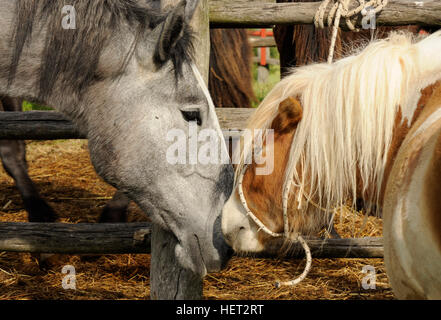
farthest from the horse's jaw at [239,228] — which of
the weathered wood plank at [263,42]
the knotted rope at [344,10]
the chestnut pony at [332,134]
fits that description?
the weathered wood plank at [263,42]

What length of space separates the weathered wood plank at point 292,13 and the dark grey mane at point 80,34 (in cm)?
67

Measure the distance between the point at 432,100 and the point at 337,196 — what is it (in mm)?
399

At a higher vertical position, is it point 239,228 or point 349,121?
point 349,121

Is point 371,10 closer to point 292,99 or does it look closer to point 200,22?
point 200,22

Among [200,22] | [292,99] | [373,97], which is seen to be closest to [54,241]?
[200,22]

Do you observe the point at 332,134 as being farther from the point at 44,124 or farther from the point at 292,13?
the point at 44,124

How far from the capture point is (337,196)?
156 cm

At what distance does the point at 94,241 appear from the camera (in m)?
2.59

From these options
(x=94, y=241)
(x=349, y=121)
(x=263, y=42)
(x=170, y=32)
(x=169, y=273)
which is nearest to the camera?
(x=349, y=121)

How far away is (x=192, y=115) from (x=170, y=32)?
1.12 feet

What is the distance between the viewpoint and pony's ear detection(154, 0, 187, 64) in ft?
5.89

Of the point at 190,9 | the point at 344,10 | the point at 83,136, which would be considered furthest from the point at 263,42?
the point at 190,9

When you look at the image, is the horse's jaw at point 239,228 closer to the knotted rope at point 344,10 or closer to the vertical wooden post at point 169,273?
the vertical wooden post at point 169,273

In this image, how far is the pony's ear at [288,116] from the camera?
61.7 inches
